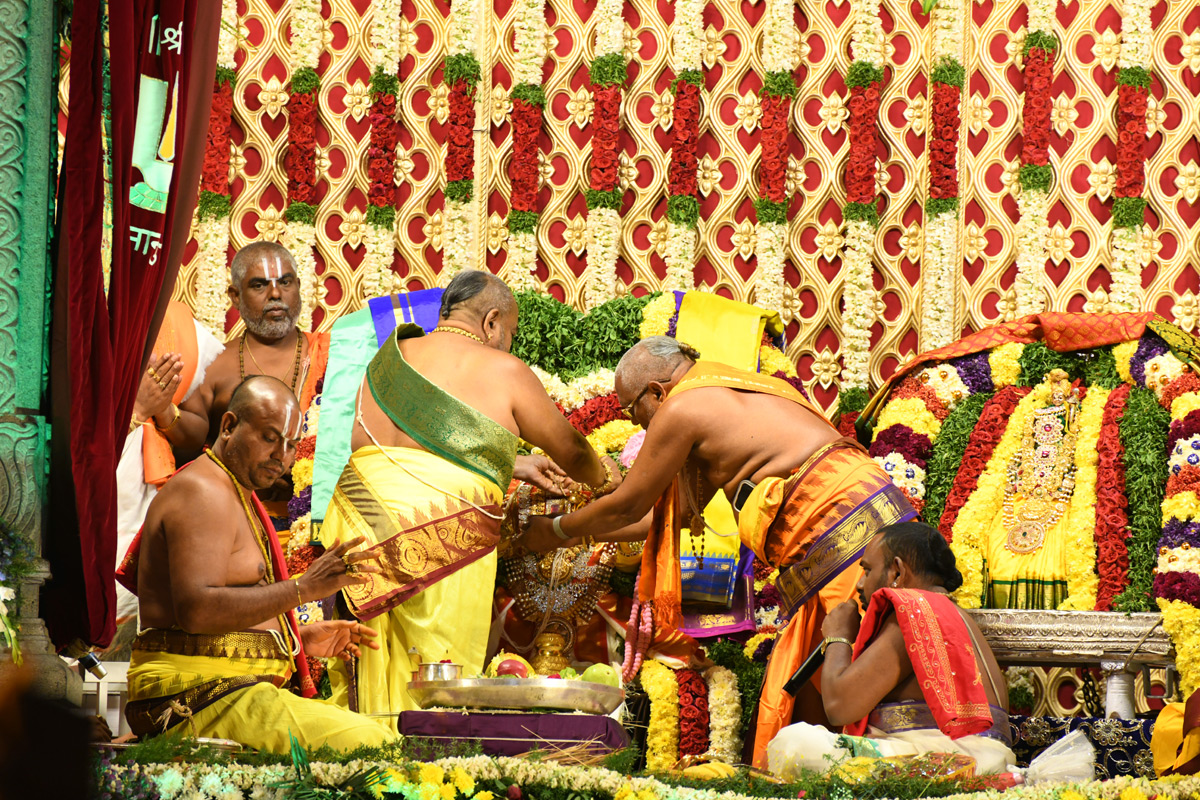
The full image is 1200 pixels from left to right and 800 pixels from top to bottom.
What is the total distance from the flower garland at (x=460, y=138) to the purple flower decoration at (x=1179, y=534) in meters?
4.25

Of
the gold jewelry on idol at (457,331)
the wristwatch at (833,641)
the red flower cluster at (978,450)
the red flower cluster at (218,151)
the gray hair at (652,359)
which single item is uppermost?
the red flower cluster at (218,151)

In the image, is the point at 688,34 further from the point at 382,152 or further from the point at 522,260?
the point at 382,152

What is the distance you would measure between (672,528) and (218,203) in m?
4.25

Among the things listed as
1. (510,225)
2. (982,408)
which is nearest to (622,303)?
(510,225)

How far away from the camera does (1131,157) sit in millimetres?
7285

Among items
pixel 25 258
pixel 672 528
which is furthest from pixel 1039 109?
pixel 25 258

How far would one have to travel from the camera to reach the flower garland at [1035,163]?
24.1ft

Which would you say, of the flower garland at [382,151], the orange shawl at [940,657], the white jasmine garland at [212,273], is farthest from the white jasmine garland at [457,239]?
the orange shawl at [940,657]

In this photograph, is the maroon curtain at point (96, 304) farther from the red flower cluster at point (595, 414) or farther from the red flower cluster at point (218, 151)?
the red flower cluster at point (218, 151)

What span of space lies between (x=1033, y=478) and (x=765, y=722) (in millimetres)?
2240

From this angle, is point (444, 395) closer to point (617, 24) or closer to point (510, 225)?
point (510, 225)

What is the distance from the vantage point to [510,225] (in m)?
7.80

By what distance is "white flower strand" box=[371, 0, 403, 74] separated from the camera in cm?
791

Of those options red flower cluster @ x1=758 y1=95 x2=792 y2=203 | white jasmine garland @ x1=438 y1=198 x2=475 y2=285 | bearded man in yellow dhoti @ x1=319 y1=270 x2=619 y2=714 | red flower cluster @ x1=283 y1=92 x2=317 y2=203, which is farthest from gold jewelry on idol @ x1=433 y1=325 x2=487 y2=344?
red flower cluster @ x1=283 y1=92 x2=317 y2=203
